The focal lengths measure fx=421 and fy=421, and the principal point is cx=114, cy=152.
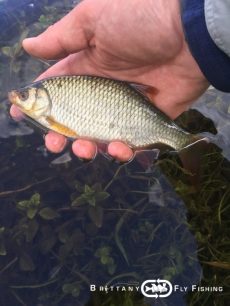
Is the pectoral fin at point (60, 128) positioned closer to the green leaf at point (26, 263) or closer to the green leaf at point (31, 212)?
the green leaf at point (31, 212)

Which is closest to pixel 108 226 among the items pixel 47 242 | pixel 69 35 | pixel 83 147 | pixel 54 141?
pixel 47 242

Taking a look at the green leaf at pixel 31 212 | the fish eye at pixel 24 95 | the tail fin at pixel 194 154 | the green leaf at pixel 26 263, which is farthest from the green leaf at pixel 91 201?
the fish eye at pixel 24 95

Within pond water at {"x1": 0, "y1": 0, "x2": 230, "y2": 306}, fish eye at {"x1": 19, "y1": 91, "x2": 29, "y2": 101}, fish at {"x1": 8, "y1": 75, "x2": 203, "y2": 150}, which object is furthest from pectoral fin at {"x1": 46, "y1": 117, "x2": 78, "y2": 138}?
pond water at {"x1": 0, "y1": 0, "x2": 230, "y2": 306}

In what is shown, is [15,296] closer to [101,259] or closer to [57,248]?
[57,248]

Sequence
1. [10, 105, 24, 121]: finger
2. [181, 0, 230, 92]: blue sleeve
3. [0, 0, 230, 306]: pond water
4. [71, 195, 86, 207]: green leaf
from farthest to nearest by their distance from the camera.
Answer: [10, 105, 24, 121]: finger → [71, 195, 86, 207]: green leaf → [0, 0, 230, 306]: pond water → [181, 0, 230, 92]: blue sleeve

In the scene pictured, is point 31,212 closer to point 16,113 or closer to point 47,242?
point 47,242

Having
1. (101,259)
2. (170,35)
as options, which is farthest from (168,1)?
(101,259)
